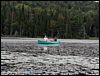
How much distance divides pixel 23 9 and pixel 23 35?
17.2 meters

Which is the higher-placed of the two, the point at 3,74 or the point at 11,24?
the point at 11,24

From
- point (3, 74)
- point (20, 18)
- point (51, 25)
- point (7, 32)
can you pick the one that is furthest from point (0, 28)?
point (3, 74)

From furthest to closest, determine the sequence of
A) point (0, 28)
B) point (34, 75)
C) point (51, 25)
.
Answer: point (51, 25) < point (0, 28) < point (34, 75)

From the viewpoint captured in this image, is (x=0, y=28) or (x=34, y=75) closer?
(x=34, y=75)

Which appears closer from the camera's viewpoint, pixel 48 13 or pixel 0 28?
pixel 0 28

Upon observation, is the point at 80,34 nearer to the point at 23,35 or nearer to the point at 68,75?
the point at 23,35

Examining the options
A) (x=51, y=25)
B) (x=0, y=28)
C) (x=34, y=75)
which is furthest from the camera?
(x=51, y=25)

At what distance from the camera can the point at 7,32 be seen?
182 m

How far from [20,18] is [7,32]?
14.3 meters

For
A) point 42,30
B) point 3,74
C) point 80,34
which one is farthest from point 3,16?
point 3,74

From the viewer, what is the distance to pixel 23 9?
194 meters

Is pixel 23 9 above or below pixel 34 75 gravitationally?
above

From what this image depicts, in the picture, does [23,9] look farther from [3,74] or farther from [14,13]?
[3,74]

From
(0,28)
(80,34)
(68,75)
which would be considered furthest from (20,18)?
(68,75)
